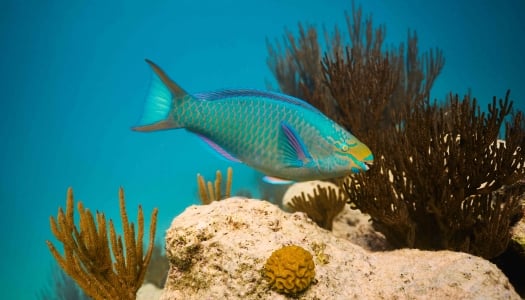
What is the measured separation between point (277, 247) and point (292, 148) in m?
0.68

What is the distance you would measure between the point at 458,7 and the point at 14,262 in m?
52.0

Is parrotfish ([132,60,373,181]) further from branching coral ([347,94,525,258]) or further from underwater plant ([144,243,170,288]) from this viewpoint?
underwater plant ([144,243,170,288])

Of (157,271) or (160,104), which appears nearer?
(160,104)

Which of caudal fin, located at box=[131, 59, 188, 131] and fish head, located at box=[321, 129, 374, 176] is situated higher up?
caudal fin, located at box=[131, 59, 188, 131]

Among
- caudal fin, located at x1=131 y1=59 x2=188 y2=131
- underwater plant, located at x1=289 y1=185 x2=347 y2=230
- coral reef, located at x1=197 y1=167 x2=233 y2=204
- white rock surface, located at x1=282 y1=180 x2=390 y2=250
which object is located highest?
caudal fin, located at x1=131 y1=59 x2=188 y2=131

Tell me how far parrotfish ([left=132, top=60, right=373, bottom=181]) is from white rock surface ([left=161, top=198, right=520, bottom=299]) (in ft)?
1.37

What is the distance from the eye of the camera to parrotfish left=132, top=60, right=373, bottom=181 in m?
2.21

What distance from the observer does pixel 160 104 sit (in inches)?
92.8

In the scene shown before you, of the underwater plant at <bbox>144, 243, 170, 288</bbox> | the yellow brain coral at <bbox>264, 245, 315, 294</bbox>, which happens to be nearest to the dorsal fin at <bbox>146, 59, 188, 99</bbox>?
the yellow brain coral at <bbox>264, 245, 315, 294</bbox>

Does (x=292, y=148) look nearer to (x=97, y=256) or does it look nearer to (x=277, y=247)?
(x=277, y=247)

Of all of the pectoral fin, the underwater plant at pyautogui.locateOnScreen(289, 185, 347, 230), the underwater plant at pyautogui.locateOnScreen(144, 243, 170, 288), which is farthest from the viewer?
the underwater plant at pyautogui.locateOnScreen(144, 243, 170, 288)

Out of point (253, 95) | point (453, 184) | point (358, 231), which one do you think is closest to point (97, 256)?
point (253, 95)

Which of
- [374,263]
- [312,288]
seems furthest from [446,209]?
[312,288]

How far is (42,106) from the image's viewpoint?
159 ft
